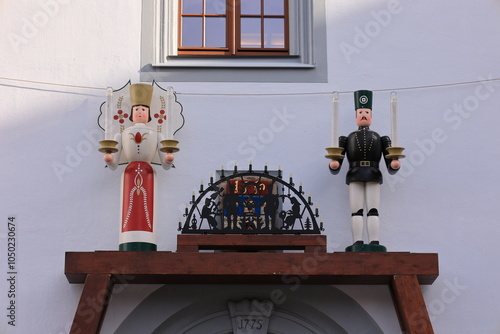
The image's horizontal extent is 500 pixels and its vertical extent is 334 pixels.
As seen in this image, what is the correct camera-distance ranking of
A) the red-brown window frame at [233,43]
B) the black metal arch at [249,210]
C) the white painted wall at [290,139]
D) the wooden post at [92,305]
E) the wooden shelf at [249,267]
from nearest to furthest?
the wooden post at [92,305] → the wooden shelf at [249,267] → the black metal arch at [249,210] → the white painted wall at [290,139] → the red-brown window frame at [233,43]

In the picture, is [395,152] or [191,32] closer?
[395,152]

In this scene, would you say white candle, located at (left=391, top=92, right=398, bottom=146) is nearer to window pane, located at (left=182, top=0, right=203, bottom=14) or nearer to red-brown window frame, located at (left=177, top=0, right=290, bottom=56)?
red-brown window frame, located at (left=177, top=0, right=290, bottom=56)

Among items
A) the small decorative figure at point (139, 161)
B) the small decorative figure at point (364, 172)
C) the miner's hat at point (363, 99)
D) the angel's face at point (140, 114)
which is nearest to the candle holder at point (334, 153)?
the small decorative figure at point (364, 172)

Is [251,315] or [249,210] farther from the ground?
[249,210]

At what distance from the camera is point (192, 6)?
27.7 feet

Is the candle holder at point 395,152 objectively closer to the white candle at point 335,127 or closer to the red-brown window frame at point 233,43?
the white candle at point 335,127

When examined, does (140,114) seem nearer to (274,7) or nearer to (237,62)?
(237,62)

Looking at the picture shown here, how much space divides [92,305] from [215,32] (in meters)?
2.55

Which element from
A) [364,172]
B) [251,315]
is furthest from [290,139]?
[251,315]

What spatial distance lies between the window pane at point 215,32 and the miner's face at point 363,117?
4.47 ft

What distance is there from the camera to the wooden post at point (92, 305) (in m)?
6.93

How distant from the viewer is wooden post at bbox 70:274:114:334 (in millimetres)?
6934

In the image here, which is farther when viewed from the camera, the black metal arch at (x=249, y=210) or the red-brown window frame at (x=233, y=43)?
the red-brown window frame at (x=233, y=43)

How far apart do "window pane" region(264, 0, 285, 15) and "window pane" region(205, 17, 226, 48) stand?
0.36 meters
